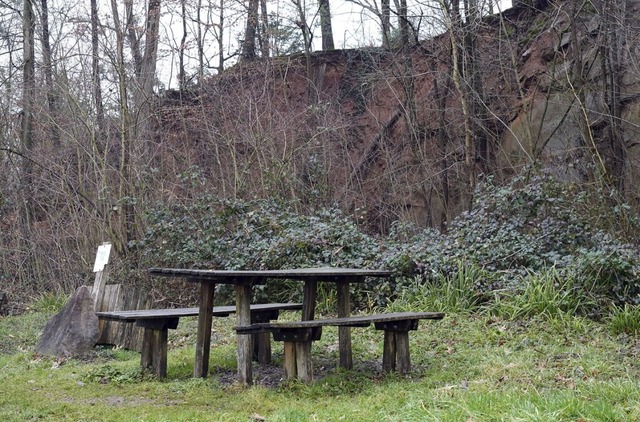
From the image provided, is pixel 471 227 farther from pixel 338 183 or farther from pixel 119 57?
pixel 119 57

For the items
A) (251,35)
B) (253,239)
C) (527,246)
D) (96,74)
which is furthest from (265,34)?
(527,246)

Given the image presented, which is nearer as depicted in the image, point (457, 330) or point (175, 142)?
point (457, 330)

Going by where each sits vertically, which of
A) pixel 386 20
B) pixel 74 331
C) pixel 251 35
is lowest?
pixel 74 331

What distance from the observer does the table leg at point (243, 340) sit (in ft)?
22.4

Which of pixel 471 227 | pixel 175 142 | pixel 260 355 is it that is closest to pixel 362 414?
pixel 260 355

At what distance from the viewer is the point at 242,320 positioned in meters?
6.86

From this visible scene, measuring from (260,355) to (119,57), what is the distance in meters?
9.26

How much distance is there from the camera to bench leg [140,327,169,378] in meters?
7.50

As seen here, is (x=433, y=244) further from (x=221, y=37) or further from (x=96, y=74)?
(x=221, y=37)

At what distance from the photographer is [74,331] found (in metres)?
9.95

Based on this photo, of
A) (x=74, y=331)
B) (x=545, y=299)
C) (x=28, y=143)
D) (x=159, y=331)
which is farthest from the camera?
(x=28, y=143)

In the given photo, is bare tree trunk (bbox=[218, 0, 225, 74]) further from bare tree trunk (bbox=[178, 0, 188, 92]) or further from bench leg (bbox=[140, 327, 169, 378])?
bench leg (bbox=[140, 327, 169, 378])

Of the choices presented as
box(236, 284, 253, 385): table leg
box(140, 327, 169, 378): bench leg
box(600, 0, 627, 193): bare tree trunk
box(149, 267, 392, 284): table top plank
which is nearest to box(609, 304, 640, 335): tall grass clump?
box(149, 267, 392, 284): table top plank

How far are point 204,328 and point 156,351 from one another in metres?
0.65
